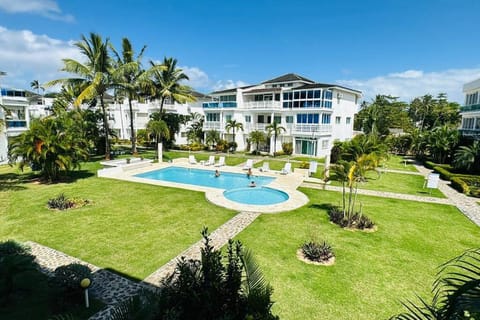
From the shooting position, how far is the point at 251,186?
18.0 m

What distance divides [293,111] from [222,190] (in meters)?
18.5

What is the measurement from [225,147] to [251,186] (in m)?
17.1

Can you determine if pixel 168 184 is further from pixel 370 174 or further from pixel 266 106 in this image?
pixel 266 106

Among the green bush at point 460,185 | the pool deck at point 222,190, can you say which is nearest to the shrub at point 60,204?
the pool deck at point 222,190

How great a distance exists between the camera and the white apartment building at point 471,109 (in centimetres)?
2622

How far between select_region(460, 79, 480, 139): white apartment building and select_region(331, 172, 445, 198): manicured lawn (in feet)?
33.5

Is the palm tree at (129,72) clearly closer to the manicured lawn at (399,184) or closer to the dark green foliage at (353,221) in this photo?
the manicured lawn at (399,184)

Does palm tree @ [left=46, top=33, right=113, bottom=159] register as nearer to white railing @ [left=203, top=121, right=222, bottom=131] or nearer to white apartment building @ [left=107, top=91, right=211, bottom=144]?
white apartment building @ [left=107, top=91, right=211, bottom=144]

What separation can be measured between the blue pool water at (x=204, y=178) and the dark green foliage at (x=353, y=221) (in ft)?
24.8

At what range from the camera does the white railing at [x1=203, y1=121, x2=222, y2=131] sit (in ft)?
118

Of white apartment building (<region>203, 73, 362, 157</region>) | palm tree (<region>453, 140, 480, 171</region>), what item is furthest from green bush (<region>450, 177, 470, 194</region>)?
white apartment building (<region>203, 73, 362, 157</region>)

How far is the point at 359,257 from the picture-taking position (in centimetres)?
857

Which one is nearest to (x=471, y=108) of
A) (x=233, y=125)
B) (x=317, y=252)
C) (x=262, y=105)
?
(x=262, y=105)

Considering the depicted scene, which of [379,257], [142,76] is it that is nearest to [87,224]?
[379,257]
